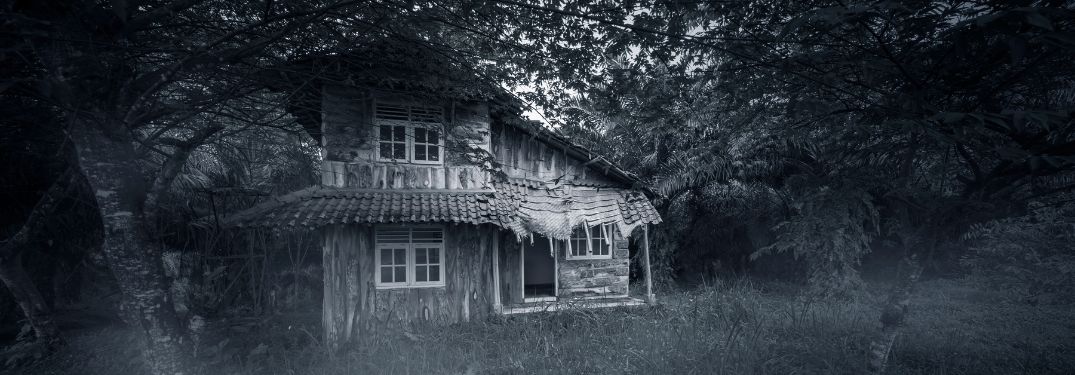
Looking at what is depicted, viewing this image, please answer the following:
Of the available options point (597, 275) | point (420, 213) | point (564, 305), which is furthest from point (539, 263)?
point (420, 213)

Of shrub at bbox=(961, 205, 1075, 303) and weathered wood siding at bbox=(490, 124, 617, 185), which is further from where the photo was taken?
weathered wood siding at bbox=(490, 124, 617, 185)

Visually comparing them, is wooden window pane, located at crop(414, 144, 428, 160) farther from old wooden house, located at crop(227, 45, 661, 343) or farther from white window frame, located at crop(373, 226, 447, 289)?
white window frame, located at crop(373, 226, 447, 289)

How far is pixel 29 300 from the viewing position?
6.63 meters

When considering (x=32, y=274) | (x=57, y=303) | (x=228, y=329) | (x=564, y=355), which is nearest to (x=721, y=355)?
(x=564, y=355)

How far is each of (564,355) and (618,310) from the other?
349 centimetres


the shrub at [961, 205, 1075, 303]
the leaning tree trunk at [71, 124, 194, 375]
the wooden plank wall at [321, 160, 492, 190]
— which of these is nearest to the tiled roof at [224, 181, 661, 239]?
the wooden plank wall at [321, 160, 492, 190]

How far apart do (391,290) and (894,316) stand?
761cm

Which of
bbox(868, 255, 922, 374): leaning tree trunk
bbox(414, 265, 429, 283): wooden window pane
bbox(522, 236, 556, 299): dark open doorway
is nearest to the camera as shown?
bbox(868, 255, 922, 374): leaning tree trunk

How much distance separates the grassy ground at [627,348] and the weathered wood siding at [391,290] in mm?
709

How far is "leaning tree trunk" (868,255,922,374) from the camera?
4.95 meters

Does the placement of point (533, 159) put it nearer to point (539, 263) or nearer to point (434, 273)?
point (434, 273)

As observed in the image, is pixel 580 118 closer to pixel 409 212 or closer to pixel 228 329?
pixel 409 212

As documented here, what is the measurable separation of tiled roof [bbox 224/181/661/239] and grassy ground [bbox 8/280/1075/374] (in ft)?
5.79

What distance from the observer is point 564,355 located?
17.7ft
